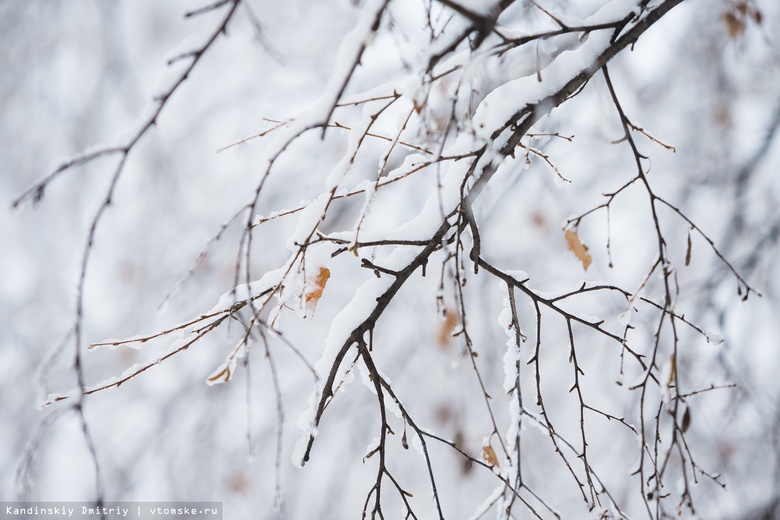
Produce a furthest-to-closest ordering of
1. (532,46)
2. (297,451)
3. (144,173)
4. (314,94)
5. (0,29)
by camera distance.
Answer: (144,173) → (314,94) → (0,29) → (532,46) → (297,451)

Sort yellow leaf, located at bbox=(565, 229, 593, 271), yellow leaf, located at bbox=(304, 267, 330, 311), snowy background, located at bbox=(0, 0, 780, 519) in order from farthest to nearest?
snowy background, located at bbox=(0, 0, 780, 519), yellow leaf, located at bbox=(565, 229, 593, 271), yellow leaf, located at bbox=(304, 267, 330, 311)

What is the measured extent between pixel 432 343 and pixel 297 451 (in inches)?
83.6

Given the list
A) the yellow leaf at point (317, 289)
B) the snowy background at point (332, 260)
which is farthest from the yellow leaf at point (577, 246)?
the snowy background at point (332, 260)

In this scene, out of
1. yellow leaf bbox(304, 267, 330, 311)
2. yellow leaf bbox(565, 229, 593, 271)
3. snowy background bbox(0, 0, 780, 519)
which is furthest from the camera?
snowy background bbox(0, 0, 780, 519)

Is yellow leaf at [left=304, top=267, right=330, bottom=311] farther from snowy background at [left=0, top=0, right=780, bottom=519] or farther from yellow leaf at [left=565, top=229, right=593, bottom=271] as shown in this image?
snowy background at [left=0, top=0, right=780, bottom=519]

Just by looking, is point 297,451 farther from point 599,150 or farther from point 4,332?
point 4,332

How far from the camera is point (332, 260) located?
8.29 feet

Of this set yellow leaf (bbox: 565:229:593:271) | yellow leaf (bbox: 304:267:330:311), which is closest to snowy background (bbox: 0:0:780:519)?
yellow leaf (bbox: 565:229:593:271)

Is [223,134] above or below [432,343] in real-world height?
above

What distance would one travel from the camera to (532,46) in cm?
144

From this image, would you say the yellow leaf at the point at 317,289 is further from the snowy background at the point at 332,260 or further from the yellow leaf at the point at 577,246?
the snowy background at the point at 332,260

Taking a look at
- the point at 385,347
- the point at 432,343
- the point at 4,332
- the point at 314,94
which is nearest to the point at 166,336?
the point at 432,343

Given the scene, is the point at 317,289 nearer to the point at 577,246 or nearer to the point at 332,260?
the point at 577,246

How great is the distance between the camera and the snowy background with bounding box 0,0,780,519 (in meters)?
2.38
